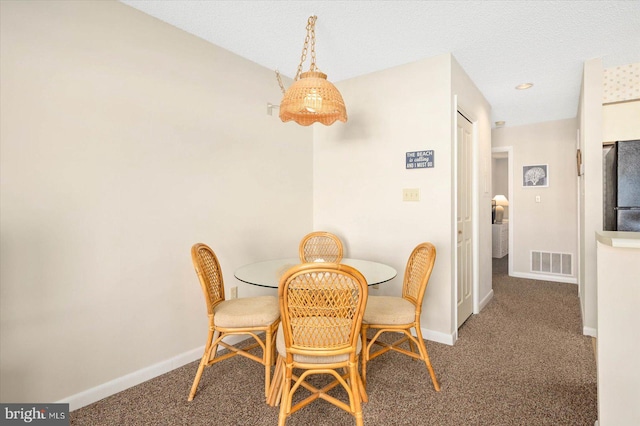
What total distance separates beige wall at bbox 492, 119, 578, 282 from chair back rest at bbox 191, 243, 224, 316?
495cm

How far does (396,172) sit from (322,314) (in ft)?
6.17

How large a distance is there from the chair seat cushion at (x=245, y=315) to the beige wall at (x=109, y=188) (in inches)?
22.4

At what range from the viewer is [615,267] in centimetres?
155

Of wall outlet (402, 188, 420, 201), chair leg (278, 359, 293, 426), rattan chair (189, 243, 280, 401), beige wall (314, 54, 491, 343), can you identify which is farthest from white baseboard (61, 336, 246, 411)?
wall outlet (402, 188, 420, 201)

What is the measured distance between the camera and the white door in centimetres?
312

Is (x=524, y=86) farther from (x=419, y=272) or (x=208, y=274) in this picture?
(x=208, y=274)

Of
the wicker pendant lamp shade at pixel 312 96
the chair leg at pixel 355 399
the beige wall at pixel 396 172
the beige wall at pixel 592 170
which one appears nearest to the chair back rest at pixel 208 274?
the chair leg at pixel 355 399

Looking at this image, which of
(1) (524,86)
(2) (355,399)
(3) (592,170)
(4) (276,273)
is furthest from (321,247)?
(1) (524,86)

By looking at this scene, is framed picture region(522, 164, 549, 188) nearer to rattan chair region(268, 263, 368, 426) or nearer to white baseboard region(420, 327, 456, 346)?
white baseboard region(420, 327, 456, 346)

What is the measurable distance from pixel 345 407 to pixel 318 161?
99.9 inches

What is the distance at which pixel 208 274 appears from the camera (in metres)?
2.17

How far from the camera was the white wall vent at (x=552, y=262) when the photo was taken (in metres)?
4.98

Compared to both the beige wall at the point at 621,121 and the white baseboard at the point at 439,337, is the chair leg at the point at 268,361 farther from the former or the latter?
the beige wall at the point at 621,121

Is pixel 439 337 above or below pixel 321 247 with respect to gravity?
below
